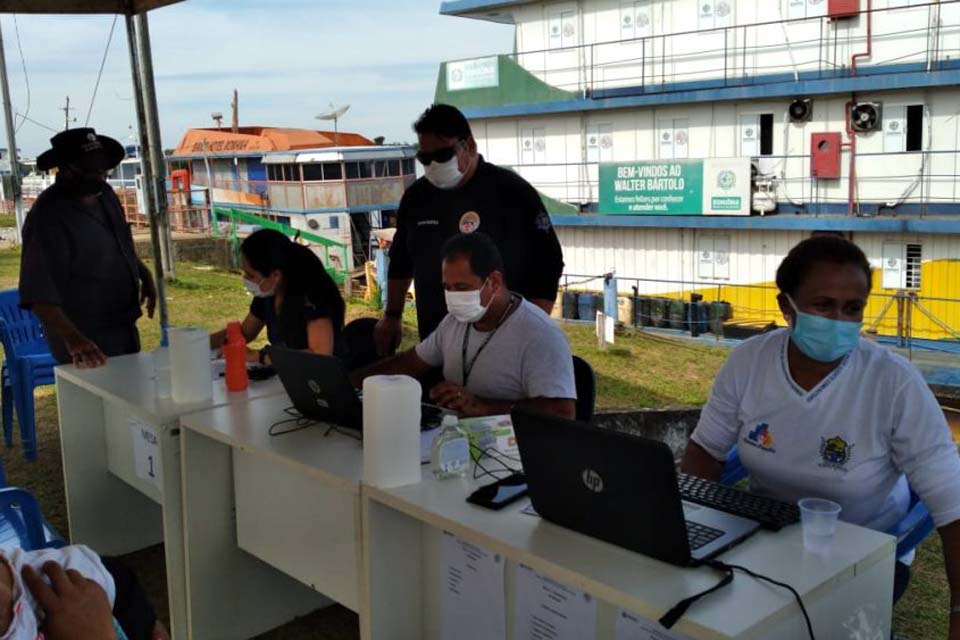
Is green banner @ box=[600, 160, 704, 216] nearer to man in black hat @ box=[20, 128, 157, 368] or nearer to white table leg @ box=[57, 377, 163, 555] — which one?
man in black hat @ box=[20, 128, 157, 368]

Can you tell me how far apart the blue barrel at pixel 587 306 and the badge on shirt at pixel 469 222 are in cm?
1209

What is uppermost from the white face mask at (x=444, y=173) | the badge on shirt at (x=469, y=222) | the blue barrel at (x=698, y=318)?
the white face mask at (x=444, y=173)

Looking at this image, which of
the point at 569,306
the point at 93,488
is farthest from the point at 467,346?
the point at 569,306

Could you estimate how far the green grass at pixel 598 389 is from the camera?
10.8ft

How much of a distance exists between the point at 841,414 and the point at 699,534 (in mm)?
550

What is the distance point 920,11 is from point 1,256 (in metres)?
15.4

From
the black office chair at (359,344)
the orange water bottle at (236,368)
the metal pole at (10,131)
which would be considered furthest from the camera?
the metal pole at (10,131)

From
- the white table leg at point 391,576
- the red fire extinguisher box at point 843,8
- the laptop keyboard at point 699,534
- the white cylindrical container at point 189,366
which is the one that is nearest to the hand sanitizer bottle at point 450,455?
the white table leg at point 391,576

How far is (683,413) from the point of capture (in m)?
4.94

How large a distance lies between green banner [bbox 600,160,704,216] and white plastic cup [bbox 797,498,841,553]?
45.4 ft

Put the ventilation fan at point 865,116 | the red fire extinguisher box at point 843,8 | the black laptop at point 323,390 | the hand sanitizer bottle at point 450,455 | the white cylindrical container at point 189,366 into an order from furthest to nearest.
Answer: the red fire extinguisher box at point 843,8 → the ventilation fan at point 865,116 → the white cylindrical container at point 189,366 → the black laptop at point 323,390 → the hand sanitizer bottle at point 450,455

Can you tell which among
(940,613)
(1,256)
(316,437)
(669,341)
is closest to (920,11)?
(669,341)

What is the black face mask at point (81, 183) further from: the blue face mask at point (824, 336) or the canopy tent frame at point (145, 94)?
the blue face mask at point (824, 336)

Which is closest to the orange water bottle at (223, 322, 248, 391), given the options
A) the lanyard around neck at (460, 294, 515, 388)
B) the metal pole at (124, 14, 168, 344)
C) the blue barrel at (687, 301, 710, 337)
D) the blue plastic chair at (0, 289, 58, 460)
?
the lanyard around neck at (460, 294, 515, 388)
